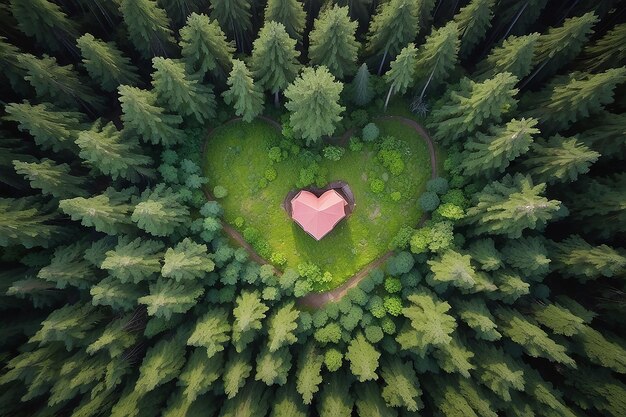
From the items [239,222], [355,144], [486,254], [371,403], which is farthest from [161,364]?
[486,254]

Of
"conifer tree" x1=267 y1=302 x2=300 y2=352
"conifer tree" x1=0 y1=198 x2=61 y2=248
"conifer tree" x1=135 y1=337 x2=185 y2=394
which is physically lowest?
"conifer tree" x1=135 y1=337 x2=185 y2=394

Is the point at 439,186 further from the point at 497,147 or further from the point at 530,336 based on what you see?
the point at 530,336

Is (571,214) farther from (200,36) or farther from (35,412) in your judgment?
(35,412)

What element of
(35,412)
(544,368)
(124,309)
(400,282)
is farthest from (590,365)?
(35,412)

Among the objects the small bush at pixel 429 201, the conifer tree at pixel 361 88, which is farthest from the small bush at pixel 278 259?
the conifer tree at pixel 361 88

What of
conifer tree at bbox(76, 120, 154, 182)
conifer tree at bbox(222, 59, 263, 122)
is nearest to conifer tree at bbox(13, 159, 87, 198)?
conifer tree at bbox(76, 120, 154, 182)

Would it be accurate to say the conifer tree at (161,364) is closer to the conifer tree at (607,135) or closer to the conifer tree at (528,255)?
the conifer tree at (528,255)

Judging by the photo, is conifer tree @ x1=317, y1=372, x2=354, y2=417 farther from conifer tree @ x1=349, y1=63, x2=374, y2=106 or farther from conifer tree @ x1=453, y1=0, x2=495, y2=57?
conifer tree @ x1=453, y1=0, x2=495, y2=57
